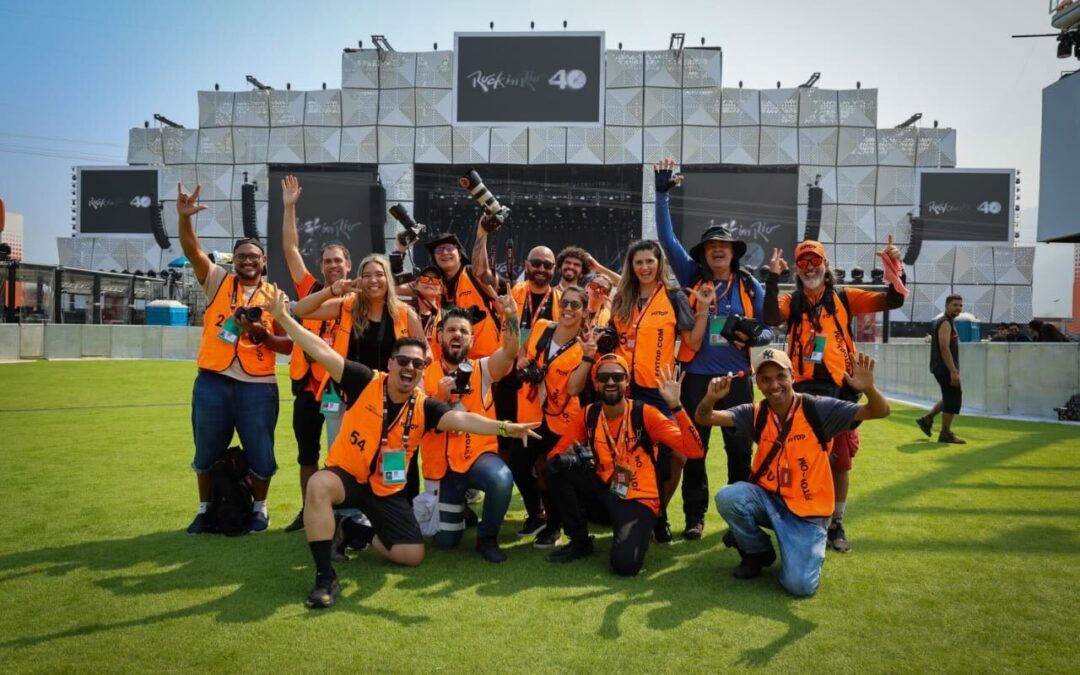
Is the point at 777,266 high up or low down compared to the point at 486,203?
down

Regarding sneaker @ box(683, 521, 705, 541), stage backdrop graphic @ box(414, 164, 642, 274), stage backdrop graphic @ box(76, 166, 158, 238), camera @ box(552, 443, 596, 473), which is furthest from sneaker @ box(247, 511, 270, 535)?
stage backdrop graphic @ box(76, 166, 158, 238)

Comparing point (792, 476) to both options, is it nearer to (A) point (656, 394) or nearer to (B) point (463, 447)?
(A) point (656, 394)

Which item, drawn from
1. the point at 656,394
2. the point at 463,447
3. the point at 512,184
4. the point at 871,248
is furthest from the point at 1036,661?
the point at 871,248

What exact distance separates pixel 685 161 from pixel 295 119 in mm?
20432

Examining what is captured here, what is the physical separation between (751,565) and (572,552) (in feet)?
3.52

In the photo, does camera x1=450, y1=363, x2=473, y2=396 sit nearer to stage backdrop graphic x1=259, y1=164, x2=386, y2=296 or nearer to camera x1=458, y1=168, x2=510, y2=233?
camera x1=458, y1=168, x2=510, y2=233

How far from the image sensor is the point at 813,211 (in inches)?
1316

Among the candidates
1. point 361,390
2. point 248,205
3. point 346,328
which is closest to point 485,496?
point 361,390

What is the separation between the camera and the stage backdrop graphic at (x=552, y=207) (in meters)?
34.9

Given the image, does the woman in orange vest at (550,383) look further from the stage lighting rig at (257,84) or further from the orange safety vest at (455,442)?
the stage lighting rig at (257,84)

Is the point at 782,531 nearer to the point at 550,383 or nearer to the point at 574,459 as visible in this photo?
the point at 574,459

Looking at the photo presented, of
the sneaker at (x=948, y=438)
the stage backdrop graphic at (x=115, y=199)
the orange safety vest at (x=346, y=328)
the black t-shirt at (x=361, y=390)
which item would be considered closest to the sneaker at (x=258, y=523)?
the orange safety vest at (x=346, y=328)

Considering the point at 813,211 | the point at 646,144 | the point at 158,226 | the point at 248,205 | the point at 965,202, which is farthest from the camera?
the point at 158,226

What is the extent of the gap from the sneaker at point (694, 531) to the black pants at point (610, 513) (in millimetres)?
308
